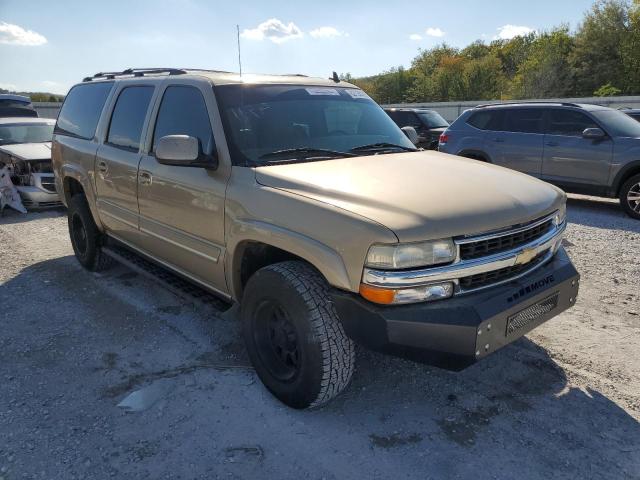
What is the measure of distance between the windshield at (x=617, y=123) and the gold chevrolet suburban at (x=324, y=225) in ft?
18.9

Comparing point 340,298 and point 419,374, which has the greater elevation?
point 340,298

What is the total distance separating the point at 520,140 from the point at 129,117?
7.10 m

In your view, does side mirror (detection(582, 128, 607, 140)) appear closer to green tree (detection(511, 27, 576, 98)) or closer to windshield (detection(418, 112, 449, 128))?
windshield (detection(418, 112, 449, 128))

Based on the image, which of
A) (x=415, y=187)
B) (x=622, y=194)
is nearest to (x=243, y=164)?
(x=415, y=187)

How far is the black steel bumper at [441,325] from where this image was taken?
2.33m

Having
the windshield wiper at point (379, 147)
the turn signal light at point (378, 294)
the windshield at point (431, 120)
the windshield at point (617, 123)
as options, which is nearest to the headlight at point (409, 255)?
the turn signal light at point (378, 294)

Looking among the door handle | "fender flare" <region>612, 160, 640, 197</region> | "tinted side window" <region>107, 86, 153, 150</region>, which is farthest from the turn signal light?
"fender flare" <region>612, 160, 640, 197</region>

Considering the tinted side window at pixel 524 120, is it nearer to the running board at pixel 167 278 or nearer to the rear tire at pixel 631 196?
the rear tire at pixel 631 196

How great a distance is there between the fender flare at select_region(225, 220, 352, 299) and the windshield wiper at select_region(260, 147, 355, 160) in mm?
512

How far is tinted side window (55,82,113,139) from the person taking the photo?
15.6ft

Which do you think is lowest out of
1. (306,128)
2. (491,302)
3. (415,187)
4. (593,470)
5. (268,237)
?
(593,470)

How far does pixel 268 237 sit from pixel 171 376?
1.24 metres

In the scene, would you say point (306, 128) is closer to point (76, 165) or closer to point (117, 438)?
point (117, 438)

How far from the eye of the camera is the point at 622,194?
777 centimetres
